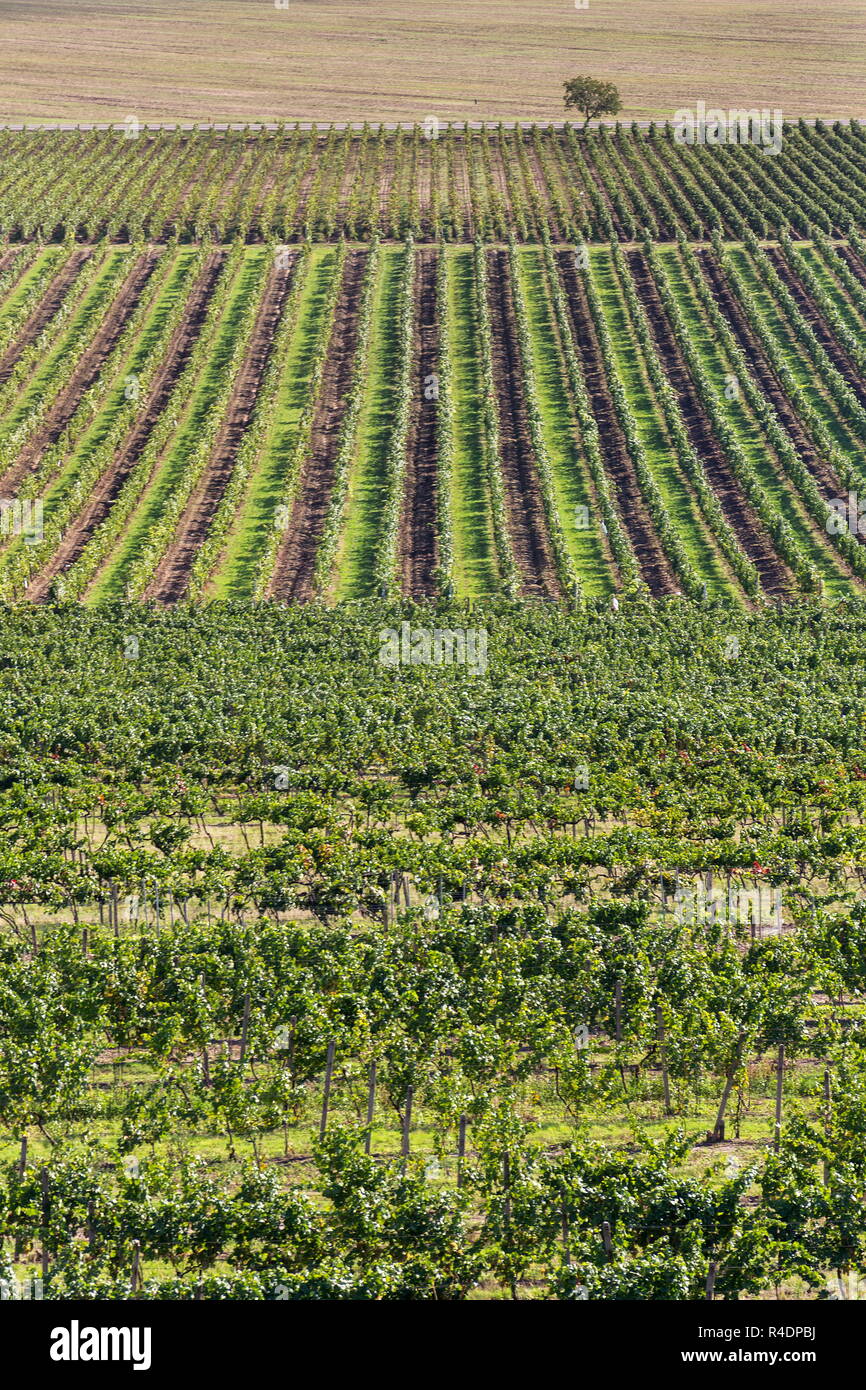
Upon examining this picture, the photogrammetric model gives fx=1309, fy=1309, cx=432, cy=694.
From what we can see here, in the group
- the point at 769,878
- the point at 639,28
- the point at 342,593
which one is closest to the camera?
the point at 769,878

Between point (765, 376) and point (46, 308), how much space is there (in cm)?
5854

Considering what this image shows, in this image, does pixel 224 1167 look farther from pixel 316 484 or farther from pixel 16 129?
pixel 16 129

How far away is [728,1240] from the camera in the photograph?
88.3 feet

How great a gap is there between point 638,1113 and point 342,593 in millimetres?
47684

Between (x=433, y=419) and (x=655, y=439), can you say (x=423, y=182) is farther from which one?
(x=655, y=439)

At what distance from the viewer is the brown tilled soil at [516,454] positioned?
264ft

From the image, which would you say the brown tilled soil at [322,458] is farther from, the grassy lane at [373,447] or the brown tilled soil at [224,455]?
the brown tilled soil at [224,455]

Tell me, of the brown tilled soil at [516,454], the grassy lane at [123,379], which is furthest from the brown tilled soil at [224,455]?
the brown tilled soil at [516,454]

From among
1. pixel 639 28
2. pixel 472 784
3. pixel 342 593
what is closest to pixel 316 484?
pixel 342 593

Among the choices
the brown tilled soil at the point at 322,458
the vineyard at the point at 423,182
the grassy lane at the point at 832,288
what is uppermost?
the vineyard at the point at 423,182

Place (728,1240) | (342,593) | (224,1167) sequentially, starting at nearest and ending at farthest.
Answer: (728,1240) → (224,1167) → (342,593)

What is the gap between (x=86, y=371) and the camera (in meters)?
101

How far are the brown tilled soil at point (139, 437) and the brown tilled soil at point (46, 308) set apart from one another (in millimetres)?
10743

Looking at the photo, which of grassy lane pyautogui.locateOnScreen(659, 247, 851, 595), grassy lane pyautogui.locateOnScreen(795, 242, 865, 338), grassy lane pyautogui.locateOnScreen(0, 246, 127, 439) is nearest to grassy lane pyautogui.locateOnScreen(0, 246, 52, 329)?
grassy lane pyautogui.locateOnScreen(0, 246, 127, 439)
